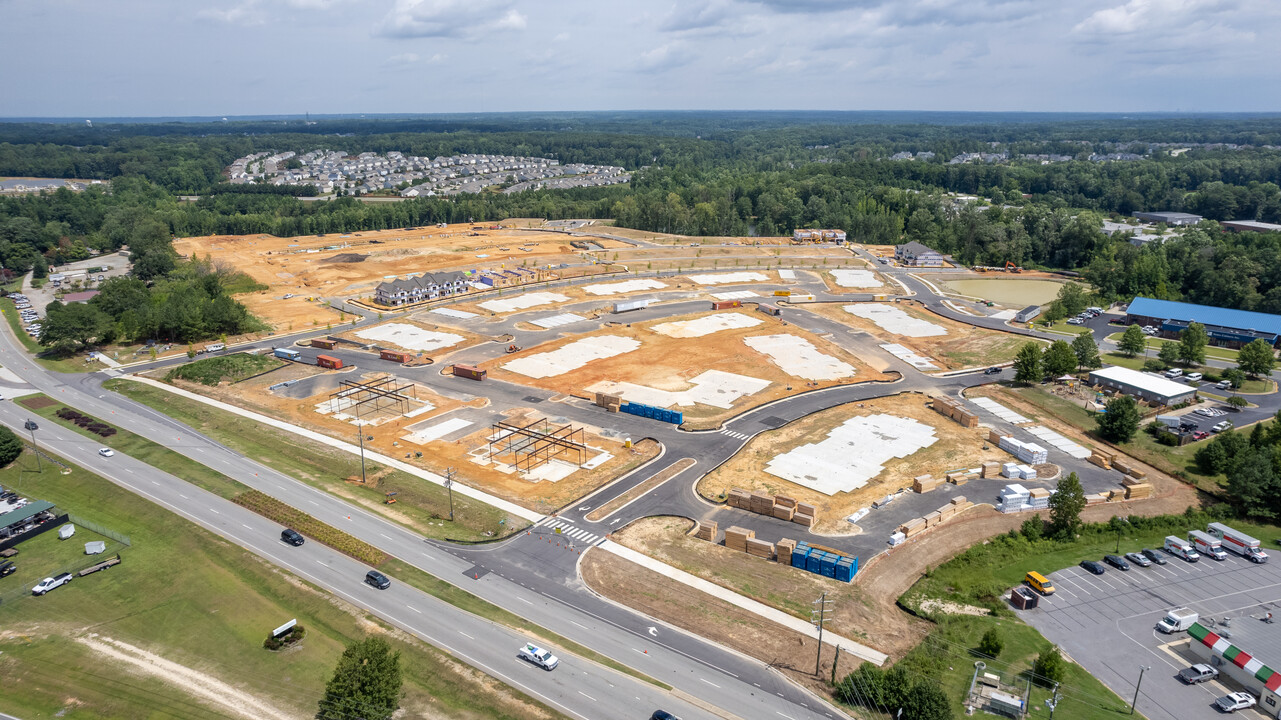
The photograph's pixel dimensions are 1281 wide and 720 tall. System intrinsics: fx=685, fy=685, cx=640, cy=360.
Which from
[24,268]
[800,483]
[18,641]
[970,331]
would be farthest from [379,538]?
[24,268]

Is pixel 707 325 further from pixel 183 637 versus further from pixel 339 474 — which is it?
pixel 183 637

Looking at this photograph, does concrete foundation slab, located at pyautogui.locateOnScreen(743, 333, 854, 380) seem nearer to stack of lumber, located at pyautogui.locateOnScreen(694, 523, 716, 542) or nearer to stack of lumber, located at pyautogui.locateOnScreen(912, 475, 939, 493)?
stack of lumber, located at pyautogui.locateOnScreen(912, 475, 939, 493)

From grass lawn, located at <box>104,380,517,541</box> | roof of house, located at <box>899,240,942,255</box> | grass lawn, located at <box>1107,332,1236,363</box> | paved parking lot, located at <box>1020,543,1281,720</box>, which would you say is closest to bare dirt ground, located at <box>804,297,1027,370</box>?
grass lawn, located at <box>1107,332,1236,363</box>

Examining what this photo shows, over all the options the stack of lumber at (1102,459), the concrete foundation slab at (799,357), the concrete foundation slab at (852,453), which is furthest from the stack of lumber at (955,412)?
the concrete foundation slab at (799,357)

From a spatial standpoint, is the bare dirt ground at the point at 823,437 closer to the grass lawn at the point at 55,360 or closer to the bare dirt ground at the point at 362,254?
the grass lawn at the point at 55,360

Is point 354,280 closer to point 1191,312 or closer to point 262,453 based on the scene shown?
point 262,453

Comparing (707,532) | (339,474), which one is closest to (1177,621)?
(707,532)

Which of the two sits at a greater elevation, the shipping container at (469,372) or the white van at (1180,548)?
the shipping container at (469,372)
